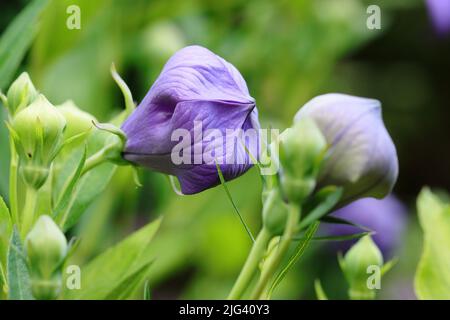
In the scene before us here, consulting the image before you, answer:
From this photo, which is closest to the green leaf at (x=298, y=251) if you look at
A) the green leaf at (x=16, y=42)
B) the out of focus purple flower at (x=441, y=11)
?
the green leaf at (x=16, y=42)

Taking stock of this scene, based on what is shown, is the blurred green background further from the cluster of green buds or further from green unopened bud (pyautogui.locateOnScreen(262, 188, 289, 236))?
green unopened bud (pyautogui.locateOnScreen(262, 188, 289, 236))

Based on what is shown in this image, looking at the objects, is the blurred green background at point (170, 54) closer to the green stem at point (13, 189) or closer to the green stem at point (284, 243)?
the green stem at point (13, 189)

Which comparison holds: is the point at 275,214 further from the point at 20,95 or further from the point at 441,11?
the point at 441,11

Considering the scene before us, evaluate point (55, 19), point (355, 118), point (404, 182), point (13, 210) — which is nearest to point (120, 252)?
point (13, 210)

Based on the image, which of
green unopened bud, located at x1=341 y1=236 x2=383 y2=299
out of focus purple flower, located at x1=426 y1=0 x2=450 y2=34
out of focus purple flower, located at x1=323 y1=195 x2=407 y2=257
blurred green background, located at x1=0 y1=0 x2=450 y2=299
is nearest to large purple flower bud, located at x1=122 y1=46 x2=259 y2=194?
green unopened bud, located at x1=341 y1=236 x2=383 y2=299

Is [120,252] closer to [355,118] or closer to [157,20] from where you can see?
[355,118]

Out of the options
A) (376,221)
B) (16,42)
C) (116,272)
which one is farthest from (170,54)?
(116,272)

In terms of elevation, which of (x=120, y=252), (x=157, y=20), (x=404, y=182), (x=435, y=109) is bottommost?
(x=404, y=182)
